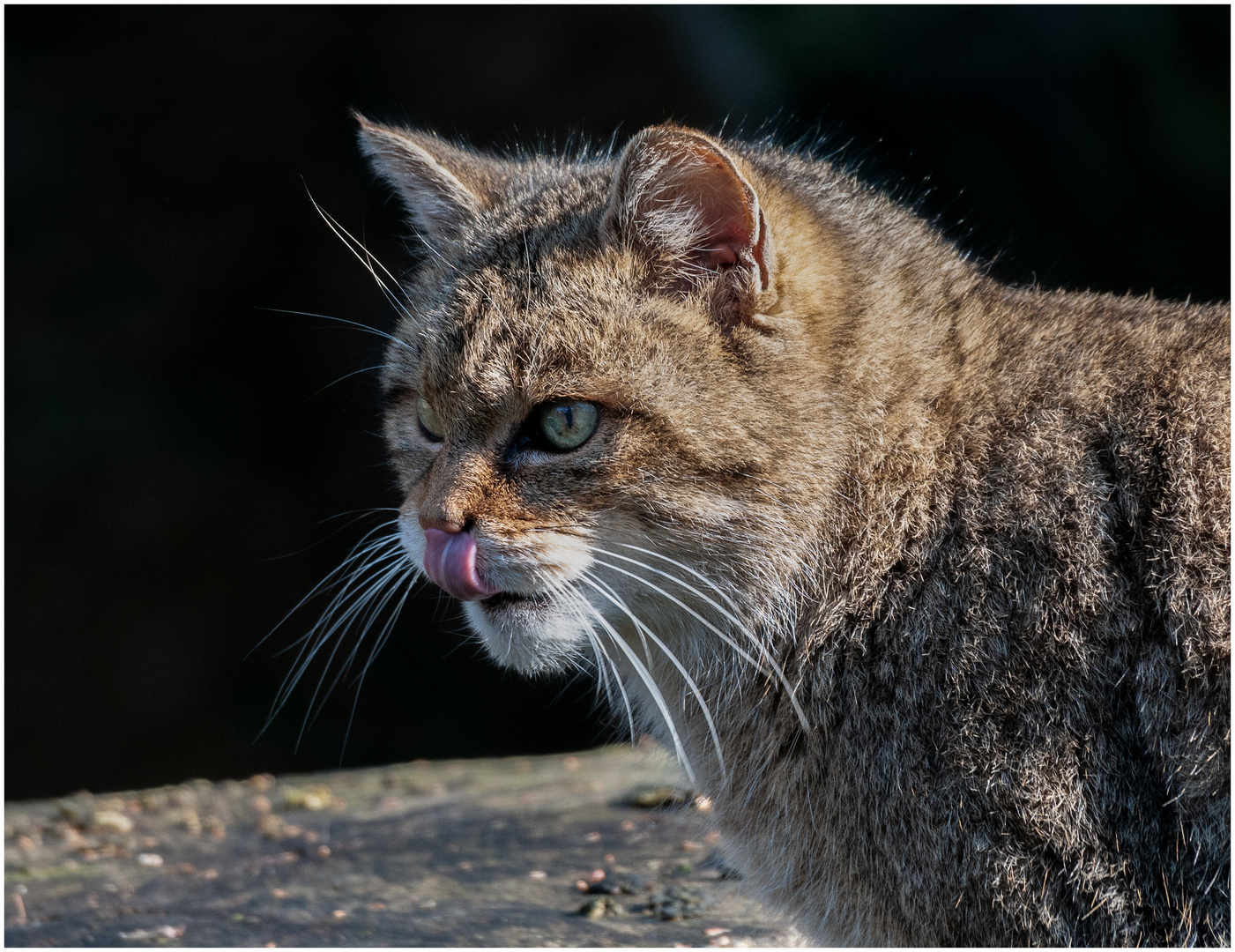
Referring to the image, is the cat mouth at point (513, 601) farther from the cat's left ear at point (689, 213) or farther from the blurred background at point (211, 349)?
the blurred background at point (211, 349)

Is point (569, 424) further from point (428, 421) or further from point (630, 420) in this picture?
point (428, 421)

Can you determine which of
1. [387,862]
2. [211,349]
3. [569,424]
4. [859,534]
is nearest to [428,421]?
[569,424]

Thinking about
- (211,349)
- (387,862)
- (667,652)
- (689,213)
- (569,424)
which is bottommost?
(387,862)

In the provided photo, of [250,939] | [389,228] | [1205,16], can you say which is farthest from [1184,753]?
[389,228]

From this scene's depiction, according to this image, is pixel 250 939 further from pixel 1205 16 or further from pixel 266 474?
pixel 1205 16

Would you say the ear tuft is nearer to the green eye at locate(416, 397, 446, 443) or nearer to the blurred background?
the green eye at locate(416, 397, 446, 443)
